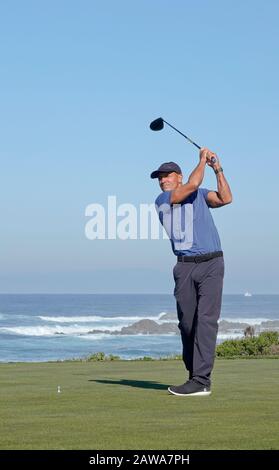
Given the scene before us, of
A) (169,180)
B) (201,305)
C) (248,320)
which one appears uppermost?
(169,180)

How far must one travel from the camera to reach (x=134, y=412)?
819 cm

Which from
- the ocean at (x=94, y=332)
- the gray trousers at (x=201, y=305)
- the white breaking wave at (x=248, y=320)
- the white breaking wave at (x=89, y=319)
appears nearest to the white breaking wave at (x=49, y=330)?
the ocean at (x=94, y=332)

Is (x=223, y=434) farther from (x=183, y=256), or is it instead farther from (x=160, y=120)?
(x=160, y=120)

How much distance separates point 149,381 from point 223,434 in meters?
4.98

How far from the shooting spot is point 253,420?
24.5ft

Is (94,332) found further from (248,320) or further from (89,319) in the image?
(248,320)

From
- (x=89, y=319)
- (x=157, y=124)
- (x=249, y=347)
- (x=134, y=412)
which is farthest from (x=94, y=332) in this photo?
(x=134, y=412)

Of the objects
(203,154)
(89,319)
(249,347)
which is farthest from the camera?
(89,319)

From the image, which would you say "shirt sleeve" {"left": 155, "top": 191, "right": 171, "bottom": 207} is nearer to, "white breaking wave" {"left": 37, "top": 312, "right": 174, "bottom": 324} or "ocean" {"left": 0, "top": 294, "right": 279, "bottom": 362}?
"ocean" {"left": 0, "top": 294, "right": 279, "bottom": 362}

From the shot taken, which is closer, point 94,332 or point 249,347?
point 249,347

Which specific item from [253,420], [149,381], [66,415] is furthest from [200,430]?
[149,381]

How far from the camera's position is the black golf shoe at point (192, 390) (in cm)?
961

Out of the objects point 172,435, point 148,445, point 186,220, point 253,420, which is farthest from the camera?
point 186,220

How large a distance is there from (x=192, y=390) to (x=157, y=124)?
3.15m
